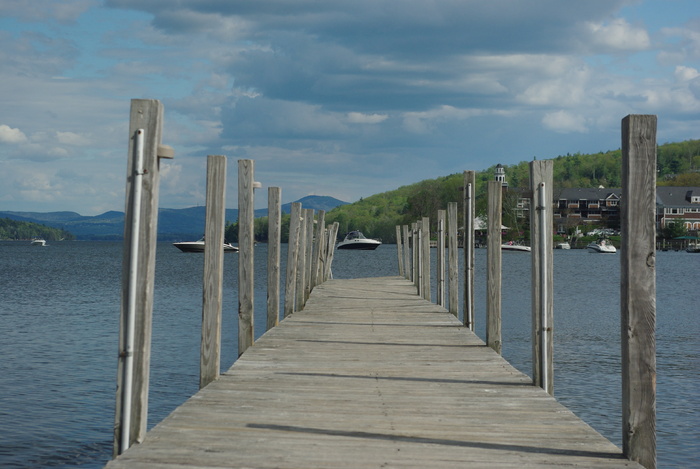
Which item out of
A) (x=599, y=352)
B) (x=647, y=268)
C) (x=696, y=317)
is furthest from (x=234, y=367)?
(x=696, y=317)

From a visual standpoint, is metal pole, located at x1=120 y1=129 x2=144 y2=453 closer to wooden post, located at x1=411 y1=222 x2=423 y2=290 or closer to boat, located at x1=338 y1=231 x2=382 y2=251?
wooden post, located at x1=411 y1=222 x2=423 y2=290

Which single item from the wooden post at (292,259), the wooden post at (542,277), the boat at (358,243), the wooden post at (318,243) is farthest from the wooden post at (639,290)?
the boat at (358,243)

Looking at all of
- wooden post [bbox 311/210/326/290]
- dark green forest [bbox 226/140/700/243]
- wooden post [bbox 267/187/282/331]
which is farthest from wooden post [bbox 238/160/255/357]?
dark green forest [bbox 226/140/700/243]

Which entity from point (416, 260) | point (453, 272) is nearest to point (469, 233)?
point (453, 272)

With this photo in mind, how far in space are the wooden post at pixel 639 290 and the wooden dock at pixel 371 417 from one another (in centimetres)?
22

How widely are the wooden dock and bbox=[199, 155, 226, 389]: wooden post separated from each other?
0.73 feet

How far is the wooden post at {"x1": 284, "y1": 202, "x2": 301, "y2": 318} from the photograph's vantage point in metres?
14.6

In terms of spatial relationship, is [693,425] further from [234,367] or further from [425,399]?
[234,367]

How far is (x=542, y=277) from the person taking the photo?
7496 mm

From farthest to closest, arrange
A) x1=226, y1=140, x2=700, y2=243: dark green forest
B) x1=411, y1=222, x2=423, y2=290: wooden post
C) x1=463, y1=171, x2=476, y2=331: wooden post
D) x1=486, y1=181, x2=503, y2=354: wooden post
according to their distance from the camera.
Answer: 1. x1=226, y1=140, x2=700, y2=243: dark green forest
2. x1=411, y1=222, x2=423, y2=290: wooden post
3. x1=463, y1=171, x2=476, y2=331: wooden post
4. x1=486, y1=181, x2=503, y2=354: wooden post

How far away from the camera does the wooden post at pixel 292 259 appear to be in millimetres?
14609

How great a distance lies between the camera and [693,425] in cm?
1102

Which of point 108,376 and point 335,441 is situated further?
point 108,376

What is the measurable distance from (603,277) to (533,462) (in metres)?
53.9
